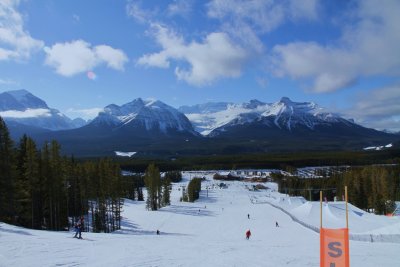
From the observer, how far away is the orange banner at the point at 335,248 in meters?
15.2

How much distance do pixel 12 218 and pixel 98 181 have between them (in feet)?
75.6

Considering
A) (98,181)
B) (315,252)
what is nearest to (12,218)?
(98,181)

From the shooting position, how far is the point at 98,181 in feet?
236

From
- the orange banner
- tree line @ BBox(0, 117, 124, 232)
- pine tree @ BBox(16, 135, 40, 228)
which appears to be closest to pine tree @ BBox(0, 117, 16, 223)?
tree line @ BBox(0, 117, 124, 232)

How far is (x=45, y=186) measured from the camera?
56.5 metres

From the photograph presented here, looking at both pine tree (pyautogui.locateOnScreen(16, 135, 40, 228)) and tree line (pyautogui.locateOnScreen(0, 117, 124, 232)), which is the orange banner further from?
pine tree (pyautogui.locateOnScreen(16, 135, 40, 228))

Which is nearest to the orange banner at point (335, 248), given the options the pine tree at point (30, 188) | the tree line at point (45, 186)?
the tree line at point (45, 186)

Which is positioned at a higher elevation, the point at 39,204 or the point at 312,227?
the point at 39,204

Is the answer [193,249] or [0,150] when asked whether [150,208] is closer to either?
[0,150]

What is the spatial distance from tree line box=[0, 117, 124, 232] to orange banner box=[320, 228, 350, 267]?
1599 inches

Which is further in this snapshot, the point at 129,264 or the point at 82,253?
the point at 82,253

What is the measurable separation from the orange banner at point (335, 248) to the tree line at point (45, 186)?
40621 mm

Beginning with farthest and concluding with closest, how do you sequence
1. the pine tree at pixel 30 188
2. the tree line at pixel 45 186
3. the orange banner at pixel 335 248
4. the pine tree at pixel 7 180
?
the pine tree at pixel 30 188 < the tree line at pixel 45 186 < the pine tree at pixel 7 180 < the orange banner at pixel 335 248

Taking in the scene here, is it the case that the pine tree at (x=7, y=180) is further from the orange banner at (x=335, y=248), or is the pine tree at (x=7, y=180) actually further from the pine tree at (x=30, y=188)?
the orange banner at (x=335, y=248)
